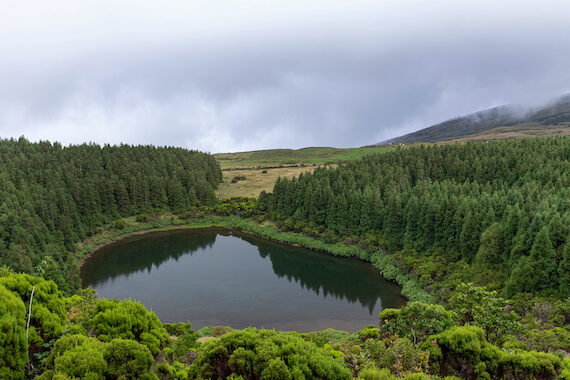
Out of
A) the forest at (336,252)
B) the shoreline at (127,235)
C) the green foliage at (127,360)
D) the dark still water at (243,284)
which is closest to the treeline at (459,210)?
the forest at (336,252)

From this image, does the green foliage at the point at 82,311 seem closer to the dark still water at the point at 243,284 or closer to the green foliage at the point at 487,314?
the dark still water at the point at 243,284

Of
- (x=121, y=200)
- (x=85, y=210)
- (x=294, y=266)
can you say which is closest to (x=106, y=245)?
(x=85, y=210)

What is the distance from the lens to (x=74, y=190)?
8956 centimetres

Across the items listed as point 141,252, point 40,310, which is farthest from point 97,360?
point 141,252

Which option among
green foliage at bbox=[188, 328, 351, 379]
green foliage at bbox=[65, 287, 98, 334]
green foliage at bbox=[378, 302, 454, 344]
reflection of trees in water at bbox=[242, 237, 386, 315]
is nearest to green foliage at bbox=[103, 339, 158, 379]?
green foliage at bbox=[188, 328, 351, 379]

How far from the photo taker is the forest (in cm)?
1569

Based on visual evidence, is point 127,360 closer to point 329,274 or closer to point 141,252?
point 329,274

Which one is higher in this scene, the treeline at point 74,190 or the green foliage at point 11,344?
the treeline at point 74,190

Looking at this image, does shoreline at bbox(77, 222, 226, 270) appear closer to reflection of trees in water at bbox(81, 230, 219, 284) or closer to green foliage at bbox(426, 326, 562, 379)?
reflection of trees in water at bbox(81, 230, 219, 284)

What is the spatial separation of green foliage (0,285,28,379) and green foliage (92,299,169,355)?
12.0 ft

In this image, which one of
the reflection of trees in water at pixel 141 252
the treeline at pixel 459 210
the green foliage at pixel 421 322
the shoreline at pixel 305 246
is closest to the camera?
the green foliage at pixel 421 322

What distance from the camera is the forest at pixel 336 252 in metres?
15.7

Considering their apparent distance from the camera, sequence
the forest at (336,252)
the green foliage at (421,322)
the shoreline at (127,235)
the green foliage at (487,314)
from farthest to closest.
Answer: the shoreline at (127,235), the green foliage at (421,322), the green foliage at (487,314), the forest at (336,252)

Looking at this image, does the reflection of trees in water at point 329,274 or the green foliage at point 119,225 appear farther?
the green foliage at point 119,225
